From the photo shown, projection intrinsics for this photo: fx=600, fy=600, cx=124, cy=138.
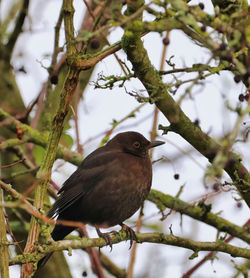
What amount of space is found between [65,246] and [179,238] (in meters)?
0.98

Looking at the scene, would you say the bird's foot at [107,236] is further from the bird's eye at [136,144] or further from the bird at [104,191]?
the bird's eye at [136,144]

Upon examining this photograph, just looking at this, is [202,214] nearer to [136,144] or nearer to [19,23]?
[136,144]

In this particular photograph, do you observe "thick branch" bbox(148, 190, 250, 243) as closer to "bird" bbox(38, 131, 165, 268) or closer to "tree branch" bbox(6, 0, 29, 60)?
"bird" bbox(38, 131, 165, 268)

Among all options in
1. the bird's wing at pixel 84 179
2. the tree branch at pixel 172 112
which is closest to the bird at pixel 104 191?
the bird's wing at pixel 84 179

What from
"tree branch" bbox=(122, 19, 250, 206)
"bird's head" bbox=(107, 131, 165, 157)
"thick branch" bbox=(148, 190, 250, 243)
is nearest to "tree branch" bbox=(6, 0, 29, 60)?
"bird's head" bbox=(107, 131, 165, 157)

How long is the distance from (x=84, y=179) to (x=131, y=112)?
854 millimetres

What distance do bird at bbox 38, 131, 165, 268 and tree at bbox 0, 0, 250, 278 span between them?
21 centimetres

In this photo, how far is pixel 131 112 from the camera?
18.8 ft

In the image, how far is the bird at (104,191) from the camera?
17.0 ft

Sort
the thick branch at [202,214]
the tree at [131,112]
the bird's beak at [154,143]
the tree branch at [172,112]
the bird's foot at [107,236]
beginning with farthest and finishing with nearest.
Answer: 1. the bird's beak at [154,143]
2. the thick branch at [202,214]
3. the bird's foot at [107,236]
4. the tree branch at [172,112]
5. the tree at [131,112]

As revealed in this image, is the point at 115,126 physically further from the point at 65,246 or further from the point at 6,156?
the point at 65,246

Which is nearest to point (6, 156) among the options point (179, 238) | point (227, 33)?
point (179, 238)

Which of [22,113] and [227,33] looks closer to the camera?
[227,33]

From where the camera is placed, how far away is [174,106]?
409 cm
